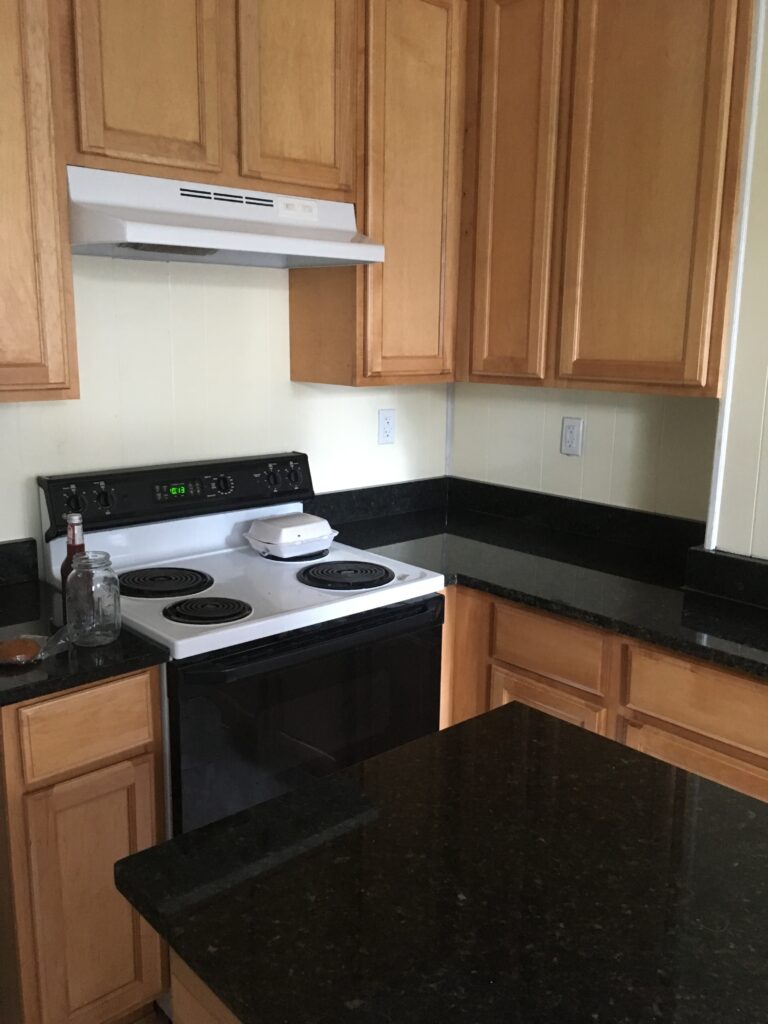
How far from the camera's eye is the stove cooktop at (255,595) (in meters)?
1.75

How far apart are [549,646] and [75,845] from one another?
111 cm

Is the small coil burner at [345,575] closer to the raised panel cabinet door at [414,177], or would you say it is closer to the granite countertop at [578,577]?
the granite countertop at [578,577]

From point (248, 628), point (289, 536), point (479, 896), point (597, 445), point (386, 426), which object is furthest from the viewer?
point (386, 426)

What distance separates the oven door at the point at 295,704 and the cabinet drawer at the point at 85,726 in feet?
0.21

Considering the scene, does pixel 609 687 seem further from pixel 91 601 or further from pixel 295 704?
pixel 91 601

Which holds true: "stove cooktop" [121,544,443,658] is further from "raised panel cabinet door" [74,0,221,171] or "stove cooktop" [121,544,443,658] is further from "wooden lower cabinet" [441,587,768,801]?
"raised panel cabinet door" [74,0,221,171]

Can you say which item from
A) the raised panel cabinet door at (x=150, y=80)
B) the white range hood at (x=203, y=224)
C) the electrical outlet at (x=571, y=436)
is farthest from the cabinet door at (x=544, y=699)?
the raised panel cabinet door at (x=150, y=80)

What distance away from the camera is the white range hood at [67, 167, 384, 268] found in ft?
5.65

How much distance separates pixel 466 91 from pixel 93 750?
1910mm

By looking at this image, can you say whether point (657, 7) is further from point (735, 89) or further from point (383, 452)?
point (383, 452)

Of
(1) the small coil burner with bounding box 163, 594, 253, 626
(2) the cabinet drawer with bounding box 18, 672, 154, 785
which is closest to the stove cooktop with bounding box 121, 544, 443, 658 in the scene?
(1) the small coil burner with bounding box 163, 594, 253, 626

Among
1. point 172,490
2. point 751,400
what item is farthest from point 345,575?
point 751,400

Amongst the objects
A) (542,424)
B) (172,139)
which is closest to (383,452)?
(542,424)

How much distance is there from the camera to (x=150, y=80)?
1.81m
